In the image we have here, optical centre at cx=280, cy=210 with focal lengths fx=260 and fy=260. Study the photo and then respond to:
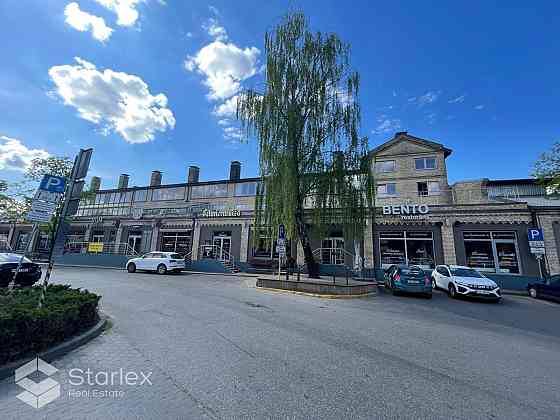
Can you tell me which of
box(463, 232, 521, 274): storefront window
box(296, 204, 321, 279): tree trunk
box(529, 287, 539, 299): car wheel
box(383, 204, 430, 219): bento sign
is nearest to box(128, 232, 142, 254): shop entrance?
box(296, 204, 321, 279): tree trunk

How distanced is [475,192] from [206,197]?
24269 mm

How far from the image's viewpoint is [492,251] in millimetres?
17266

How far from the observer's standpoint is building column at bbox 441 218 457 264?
1780 centimetres

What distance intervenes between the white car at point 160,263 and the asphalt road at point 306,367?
1139cm

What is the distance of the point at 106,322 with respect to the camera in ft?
20.0

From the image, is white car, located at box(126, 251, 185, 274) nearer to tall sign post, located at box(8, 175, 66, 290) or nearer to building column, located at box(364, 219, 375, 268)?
tall sign post, located at box(8, 175, 66, 290)

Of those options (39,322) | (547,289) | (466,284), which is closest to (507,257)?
(547,289)

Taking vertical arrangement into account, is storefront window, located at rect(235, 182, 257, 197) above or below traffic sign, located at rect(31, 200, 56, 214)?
above

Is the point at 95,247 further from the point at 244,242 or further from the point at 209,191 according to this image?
the point at 244,242

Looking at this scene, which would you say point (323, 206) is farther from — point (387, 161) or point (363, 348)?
point (387, 161)

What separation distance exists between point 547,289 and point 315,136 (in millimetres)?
13972

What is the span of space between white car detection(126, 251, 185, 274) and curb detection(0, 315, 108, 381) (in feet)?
44.2

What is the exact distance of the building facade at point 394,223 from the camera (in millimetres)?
16953

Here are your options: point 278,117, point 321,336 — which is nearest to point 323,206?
point 278,117
